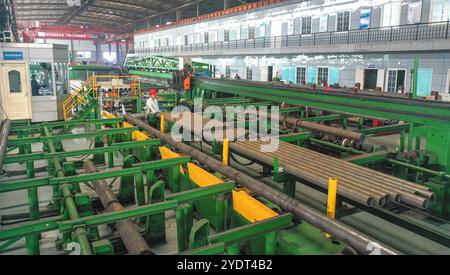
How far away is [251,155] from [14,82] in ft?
33.5

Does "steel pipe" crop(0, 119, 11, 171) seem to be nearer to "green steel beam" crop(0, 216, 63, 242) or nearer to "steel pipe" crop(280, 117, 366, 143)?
"green steel beam" crop(0, 216, 63, 242)

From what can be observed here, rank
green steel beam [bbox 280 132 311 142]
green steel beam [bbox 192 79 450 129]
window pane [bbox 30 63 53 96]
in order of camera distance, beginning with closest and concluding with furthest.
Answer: green steel beam [bbox 192 79 450 129] < green steel beam [bbox 280 132 311 142] < window pane [bbox 30 63 53 96]

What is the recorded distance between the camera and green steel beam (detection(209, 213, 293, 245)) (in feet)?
9.30

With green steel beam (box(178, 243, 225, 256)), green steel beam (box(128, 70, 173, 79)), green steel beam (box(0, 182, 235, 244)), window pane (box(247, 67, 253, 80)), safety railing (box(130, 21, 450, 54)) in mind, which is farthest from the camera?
window pane (box(247, 67, 253, 80))

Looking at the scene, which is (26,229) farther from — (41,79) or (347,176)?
(41,79)

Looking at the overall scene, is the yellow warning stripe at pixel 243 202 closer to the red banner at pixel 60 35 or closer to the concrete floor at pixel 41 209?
the concrete floor at pixel 41 209

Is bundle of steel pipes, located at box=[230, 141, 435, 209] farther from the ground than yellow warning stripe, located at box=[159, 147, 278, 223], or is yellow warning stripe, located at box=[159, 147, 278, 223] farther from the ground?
bundle of steel pipes, located at box=[230, 141, 435, 209]

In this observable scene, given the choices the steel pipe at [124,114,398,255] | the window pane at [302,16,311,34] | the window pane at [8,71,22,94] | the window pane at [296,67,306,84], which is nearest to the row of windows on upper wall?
the window pane at [302,16,311,34]

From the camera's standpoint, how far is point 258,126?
7254 millimetres

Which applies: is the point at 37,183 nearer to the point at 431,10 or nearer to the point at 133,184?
the point at 133,184

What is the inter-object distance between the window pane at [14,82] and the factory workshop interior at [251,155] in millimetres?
45

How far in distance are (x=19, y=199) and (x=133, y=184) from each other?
7.61ft

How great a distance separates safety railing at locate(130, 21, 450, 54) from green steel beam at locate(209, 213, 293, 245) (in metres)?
13.4
